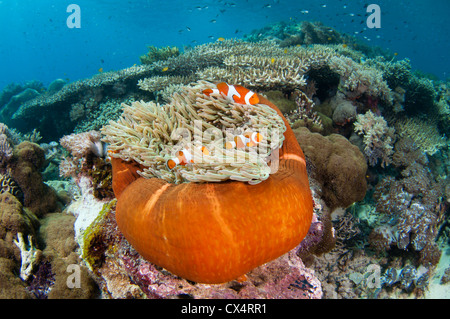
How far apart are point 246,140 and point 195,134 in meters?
0.66

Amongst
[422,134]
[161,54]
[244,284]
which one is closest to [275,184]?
[244,284]

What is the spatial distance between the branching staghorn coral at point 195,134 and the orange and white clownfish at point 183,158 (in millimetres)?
34

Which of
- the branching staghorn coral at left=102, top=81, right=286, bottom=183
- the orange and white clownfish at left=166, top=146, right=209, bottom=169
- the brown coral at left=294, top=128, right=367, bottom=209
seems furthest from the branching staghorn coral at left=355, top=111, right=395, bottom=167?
the orange and white clownfish at left=166, top=146, right=209, bottom=169

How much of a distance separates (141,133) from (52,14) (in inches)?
3223

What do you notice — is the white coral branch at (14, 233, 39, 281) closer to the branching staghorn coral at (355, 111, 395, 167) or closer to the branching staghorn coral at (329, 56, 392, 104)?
the branching staghorn coral at (355, 111, 395, 167)

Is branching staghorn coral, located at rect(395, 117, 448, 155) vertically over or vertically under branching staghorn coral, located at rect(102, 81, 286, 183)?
under

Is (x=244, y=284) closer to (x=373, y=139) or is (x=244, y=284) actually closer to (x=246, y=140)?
(x=246, y=140)

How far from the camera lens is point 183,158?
1.77 meters

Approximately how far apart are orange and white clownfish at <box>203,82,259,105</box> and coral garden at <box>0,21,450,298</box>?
6 centimetres

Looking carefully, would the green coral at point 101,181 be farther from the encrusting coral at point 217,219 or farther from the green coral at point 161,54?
the green coral at point 161,54

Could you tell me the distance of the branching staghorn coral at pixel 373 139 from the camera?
14.0 feet

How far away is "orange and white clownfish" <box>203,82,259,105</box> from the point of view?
2145mm

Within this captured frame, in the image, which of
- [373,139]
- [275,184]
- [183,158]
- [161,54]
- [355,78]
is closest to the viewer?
[275,184]

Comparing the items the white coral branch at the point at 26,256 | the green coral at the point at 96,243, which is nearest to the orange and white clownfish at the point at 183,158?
the green coral at the point at 96,243
